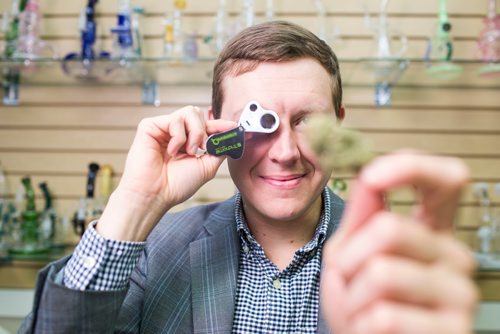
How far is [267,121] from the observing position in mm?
1166

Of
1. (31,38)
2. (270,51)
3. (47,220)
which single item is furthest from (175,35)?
(270,51)

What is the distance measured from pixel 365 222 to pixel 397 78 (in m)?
2.13

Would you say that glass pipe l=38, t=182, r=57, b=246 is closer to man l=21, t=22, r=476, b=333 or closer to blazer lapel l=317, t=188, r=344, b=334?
man l=21, t=22, r=476, b=333

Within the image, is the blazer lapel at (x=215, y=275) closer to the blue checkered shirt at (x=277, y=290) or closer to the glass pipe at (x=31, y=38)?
the blue checkered shirt at (x=277, y=290)

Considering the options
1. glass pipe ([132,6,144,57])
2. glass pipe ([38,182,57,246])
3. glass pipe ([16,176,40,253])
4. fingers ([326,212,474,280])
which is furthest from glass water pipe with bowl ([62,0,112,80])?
fingers ([326,212,474,280])

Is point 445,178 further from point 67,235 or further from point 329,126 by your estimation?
point 67,235

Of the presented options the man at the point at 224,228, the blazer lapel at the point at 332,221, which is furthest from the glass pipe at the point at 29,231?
the blazer lapel at the point at 332,221

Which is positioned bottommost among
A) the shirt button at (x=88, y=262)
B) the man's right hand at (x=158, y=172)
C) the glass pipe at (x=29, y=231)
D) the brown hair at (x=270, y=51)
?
the glass pipe at (x=29, y=231)

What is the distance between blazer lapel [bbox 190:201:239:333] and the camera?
119 cm

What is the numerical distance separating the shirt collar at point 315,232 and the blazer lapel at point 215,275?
0.08 ft

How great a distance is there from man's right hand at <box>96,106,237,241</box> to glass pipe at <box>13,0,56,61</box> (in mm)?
1604

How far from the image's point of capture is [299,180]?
119 centimetres

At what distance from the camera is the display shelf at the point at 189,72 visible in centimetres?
232

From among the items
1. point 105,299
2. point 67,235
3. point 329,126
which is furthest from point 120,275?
point 67,235
